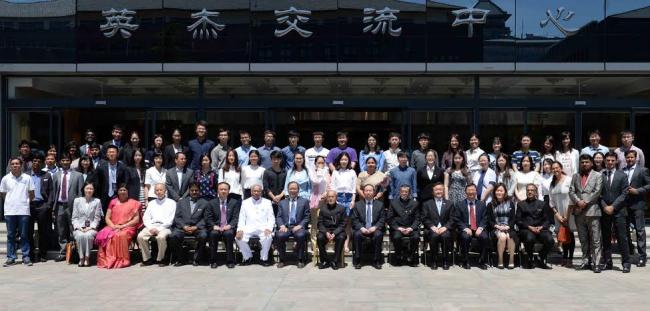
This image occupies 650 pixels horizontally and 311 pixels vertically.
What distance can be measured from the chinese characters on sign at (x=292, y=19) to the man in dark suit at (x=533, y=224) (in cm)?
583

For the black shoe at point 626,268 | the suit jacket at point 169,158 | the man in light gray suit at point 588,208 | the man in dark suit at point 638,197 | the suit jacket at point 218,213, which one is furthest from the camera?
the suit jacket at point 169,158

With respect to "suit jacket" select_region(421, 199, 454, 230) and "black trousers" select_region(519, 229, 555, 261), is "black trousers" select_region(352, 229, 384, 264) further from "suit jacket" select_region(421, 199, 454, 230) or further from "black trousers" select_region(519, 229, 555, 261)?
"black trousers" select_region(519, 229, 555, 261)

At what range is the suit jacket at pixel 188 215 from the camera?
33.2ft

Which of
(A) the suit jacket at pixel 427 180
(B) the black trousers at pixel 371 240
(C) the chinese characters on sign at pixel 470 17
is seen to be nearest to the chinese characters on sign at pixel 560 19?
(C) the chinese characters on sign at pixel 470 17

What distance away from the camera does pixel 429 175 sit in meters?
10.5

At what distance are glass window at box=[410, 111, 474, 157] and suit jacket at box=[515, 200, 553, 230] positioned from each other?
150 inches

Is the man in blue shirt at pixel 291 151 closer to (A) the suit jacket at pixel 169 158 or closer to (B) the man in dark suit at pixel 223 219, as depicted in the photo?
(B) the man in dark suit at pixel 223 219

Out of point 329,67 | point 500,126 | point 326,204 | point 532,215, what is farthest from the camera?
point 500,126

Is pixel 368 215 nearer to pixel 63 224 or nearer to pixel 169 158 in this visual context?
pixel 169 158

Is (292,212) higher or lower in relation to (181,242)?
higher

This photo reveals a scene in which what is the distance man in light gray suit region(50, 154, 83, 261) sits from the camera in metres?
10.4

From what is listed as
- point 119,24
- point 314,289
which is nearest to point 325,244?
point 314,289

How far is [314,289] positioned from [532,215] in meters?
3.80

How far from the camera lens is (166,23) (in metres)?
13.6
